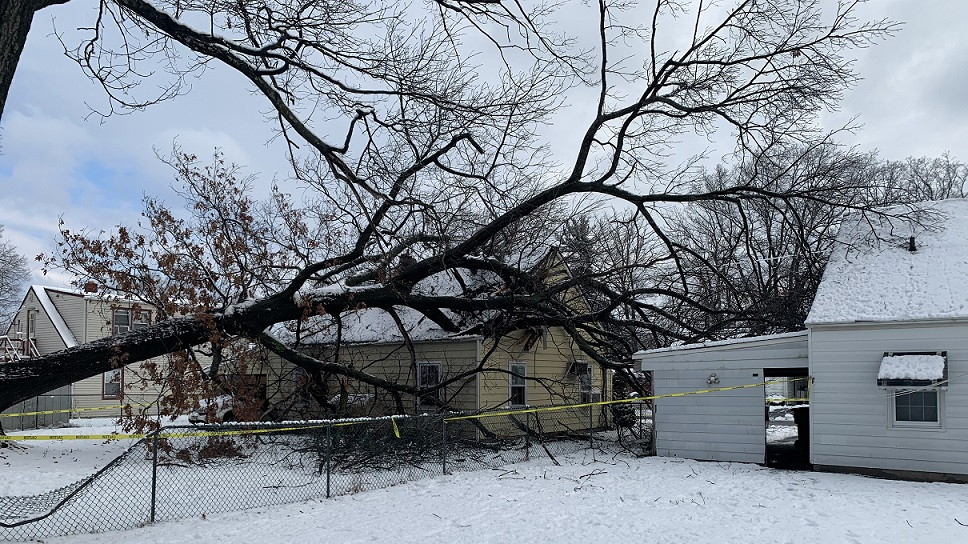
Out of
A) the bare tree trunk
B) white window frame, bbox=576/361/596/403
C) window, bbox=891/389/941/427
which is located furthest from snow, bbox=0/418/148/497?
window, bbox=891/389/941/427

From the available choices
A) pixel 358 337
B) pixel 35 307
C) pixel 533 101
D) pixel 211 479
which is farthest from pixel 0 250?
pixel 533 101

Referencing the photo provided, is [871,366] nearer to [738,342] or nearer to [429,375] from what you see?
[738,342]

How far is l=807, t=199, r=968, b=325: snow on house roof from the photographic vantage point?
12.4 m

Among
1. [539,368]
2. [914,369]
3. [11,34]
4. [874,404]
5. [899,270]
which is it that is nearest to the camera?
[11,34]

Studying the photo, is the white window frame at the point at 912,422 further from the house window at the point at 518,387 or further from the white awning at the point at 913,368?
the house window at the point at 518,387

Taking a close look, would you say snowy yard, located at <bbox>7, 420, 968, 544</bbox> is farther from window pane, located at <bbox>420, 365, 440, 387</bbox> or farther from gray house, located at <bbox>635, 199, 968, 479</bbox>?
window pane, located at <bbox>420, 365, 440, 387</bbox>

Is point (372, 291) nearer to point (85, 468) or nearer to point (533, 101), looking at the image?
point (533, 101)

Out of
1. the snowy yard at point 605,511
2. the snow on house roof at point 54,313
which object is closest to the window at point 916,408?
the snowy yard at point 605,511

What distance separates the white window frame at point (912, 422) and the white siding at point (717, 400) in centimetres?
162

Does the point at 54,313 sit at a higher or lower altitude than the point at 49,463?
higher

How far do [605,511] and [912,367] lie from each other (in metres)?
6.21

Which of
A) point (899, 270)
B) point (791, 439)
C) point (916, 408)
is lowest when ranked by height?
point (791, 439)

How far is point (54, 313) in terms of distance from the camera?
96.0 ft

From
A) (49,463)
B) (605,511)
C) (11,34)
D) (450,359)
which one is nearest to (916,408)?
(605,511)
